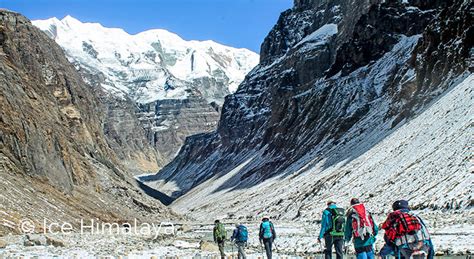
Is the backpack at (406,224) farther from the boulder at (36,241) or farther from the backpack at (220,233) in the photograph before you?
the boulder at (36,241)

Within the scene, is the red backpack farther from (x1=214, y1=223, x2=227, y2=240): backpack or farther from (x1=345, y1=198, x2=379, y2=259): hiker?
(x1=214, y1=223, x2=227, y2=240): backpack

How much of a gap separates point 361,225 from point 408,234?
248cm

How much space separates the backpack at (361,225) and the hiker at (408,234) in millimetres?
1891

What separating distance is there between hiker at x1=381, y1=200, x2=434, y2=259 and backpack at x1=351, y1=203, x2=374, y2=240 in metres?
1.89

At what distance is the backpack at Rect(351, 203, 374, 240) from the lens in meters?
14.8

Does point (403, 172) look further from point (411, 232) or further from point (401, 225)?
point (411, 232)

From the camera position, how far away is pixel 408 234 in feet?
40.6

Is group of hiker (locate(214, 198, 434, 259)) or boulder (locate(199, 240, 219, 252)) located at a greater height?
boulder (locate(199, 240, 219, 252))

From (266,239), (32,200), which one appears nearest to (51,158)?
(32,200)

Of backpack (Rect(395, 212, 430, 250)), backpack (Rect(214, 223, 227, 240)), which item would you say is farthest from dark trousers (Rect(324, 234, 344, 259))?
backpack (Rect(214, 223, 227, 240))

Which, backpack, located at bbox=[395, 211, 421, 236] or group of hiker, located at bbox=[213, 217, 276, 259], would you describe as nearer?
backpack, located at bbox=[395, 211, 421, 236]

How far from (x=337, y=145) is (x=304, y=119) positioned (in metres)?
40.9

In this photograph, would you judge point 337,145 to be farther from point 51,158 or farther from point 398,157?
point 51,158

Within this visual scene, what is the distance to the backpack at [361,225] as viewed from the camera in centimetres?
1480
